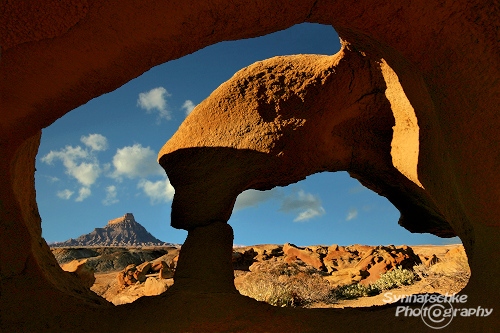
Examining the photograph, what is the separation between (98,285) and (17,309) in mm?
14450

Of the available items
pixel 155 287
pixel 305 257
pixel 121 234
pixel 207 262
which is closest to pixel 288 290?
pixel 155 287

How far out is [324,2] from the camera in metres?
2.69

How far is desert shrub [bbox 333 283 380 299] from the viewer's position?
32.5ft

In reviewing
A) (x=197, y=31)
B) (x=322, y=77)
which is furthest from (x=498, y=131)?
(x=322, y=77)

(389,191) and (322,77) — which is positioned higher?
(322,77)

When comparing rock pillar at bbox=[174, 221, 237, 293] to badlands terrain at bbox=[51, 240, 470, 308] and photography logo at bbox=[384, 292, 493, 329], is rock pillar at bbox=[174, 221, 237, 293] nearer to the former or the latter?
photography logo at bbox=[384, 292, 493, 329]

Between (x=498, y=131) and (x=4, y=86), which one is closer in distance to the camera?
(x=4, y=86)

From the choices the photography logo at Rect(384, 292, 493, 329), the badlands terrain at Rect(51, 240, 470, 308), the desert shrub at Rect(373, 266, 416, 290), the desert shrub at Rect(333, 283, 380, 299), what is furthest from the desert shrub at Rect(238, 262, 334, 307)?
the photography logo at Rect(384, 292, 493, 329)

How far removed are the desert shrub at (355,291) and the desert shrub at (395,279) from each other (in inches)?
7.2

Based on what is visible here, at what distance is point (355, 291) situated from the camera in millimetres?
10086

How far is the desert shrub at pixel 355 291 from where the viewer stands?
9913 mm

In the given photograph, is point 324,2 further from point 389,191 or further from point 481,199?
point 389,191
